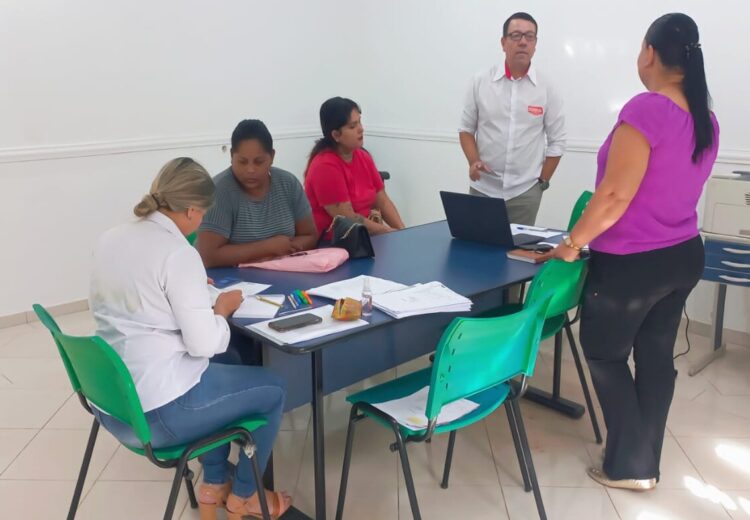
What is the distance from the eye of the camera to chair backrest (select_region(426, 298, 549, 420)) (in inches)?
66.4

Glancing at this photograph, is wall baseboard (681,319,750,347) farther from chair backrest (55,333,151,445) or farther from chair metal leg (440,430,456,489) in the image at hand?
chair backrest (55,333,151,445)

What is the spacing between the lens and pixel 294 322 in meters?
1.81

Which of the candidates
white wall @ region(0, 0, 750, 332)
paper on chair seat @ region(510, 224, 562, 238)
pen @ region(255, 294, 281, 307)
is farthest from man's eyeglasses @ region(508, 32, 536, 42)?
pen @ region(255, 294, 281, 307)

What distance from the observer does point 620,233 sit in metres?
2.12

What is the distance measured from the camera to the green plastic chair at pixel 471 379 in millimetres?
1706

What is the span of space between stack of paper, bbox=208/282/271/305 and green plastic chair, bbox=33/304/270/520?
0.44 meters

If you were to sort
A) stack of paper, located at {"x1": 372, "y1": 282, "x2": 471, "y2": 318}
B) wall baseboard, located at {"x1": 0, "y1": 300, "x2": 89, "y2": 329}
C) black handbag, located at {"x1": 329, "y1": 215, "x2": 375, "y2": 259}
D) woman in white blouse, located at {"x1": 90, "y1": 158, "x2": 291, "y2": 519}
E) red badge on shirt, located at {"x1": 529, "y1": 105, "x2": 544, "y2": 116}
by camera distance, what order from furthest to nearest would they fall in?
wall baseboard, located at {"x1": 0, "y1": 300, "x2": 89, "y2": 329}
red badge on shirt, located at {"x1": 529, "y1": 105, "x2": 544, "y2": 116}
black handbag, located at {"x1": 329, "y1": 215, "x2": 375, "y2": 259}
stack of paper, located at {"x1": 372, "y1": 282, "x2": 471, "y2": 318}
woman in white blouse, located at {"x1": 90, "y1": 158, "x2": 291, "y2": 519}

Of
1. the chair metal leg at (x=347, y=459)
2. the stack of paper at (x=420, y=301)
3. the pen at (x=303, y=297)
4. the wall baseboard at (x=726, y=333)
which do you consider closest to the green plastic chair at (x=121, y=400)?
the chair metal leg at (x=347, y=459)

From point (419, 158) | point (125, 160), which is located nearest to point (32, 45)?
point (125, 160)

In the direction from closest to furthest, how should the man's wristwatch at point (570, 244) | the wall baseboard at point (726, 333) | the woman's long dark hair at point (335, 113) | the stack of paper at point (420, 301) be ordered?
the stack of paper at point (420, 301) < the man's wristwatch at point (570, 244) < the woman's long dark hair at point (335, 113) < the wall baseboard at point (726, 333)

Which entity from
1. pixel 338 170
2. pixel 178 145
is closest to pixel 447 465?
pixel 338 170

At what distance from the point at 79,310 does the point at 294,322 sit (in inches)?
116

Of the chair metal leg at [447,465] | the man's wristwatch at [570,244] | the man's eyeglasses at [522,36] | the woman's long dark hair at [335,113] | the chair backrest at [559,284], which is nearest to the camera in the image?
the chair backrest at [559,284]

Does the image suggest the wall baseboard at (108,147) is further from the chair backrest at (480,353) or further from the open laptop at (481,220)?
the chair backrest at (480,353)
